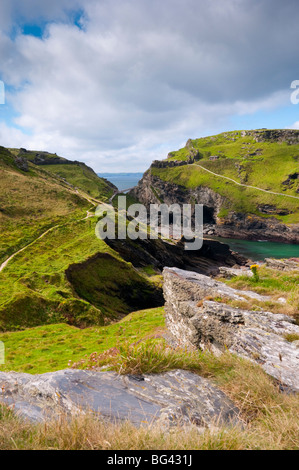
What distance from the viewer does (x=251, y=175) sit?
164 meters

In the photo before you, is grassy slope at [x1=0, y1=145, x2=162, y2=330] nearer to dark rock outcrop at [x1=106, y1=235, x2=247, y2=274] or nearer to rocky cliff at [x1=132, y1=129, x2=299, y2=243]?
dark rock outcrop at [x1=106, y1=235, x2=247, y2=274]

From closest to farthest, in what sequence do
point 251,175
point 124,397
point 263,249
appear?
point 124,397
point 263,249
point 251,175

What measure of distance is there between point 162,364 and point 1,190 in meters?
76.1

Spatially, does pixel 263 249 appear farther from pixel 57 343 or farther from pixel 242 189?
pixel 57 343

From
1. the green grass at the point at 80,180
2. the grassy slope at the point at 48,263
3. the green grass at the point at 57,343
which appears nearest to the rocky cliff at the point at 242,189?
the green grass at the point at 80,180

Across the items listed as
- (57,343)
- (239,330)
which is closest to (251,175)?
(57,343)

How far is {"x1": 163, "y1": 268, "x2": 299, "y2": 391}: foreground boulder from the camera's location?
601 centimetres

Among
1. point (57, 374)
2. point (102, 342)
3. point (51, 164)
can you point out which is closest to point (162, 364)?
point (57, 374)

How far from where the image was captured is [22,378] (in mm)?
5941

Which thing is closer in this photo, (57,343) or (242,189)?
(57,343)

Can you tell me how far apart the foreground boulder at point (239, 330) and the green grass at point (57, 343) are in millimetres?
6262

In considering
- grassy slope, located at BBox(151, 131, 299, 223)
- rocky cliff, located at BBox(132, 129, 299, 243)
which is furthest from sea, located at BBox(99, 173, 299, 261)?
grassy slope, located at BBox(151, 131, 299, 223)

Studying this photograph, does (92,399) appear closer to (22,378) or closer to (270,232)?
(22,378)

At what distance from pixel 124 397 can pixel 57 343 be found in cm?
1973
